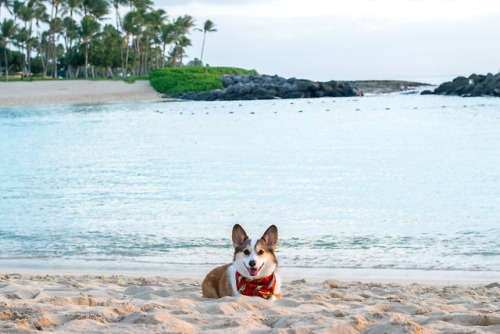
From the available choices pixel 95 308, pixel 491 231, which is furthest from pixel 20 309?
pixel 491 231

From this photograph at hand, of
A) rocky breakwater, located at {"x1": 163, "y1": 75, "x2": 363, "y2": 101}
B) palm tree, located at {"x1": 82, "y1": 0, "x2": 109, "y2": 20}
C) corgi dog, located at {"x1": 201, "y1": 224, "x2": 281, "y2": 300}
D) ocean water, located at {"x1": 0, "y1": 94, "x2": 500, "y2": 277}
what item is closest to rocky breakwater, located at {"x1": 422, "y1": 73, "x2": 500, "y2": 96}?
rocky breakwater, located at {"x1": 163, "y1": 75, "x2": 363, "y2": 101}

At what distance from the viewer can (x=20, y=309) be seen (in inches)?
173

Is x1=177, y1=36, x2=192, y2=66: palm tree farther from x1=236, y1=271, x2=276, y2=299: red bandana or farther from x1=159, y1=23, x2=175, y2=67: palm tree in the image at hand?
x1=236, y1=271, x2=276, y2=299: red bandana

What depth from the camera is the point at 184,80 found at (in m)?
81.0

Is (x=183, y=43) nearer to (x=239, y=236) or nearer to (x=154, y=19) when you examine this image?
(x=154, y=19)

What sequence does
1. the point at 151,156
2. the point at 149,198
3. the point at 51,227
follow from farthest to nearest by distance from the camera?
the point at 151,156 < the point at 149,198 < the point at 51,227

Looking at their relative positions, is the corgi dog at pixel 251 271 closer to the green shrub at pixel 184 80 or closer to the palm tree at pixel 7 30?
the green shrub at pixel 184 80

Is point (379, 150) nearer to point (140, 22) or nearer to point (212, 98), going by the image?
point (212, 98)

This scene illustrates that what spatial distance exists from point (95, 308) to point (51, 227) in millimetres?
6665

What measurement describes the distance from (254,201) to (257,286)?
762 centimetres

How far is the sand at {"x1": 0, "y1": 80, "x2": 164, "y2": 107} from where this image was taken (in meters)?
65.7

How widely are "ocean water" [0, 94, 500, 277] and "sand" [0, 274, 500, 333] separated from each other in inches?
75.8

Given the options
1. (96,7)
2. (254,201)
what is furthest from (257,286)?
(96,7)

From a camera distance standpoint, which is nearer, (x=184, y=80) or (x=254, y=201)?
(x=254, y=201)
